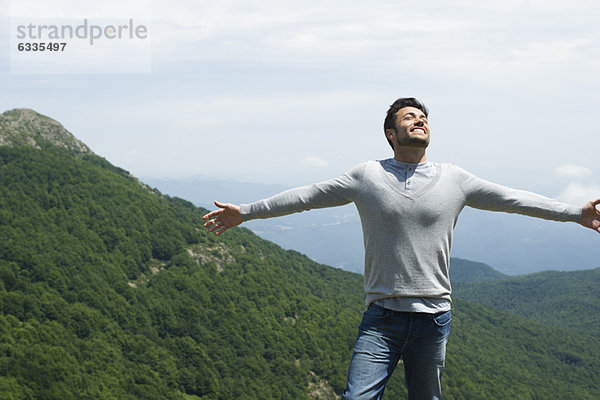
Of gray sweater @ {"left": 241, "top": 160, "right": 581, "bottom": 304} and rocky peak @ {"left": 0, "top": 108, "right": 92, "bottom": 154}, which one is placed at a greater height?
rocky peak @ {"left": 0, "top": 108, "right": 92, "bottom": 154}

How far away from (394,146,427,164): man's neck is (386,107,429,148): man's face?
68mm

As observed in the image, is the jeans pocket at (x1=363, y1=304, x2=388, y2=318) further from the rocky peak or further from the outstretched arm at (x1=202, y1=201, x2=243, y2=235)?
the rocky peak

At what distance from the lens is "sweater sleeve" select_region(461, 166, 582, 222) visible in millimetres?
5117

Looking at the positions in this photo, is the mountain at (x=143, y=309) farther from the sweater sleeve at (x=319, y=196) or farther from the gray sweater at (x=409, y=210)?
the gray sweater at (x=409, y=210)

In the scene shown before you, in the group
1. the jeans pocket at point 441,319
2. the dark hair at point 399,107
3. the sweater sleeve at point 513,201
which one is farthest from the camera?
the dark hair at point 399,107

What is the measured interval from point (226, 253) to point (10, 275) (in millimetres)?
38235

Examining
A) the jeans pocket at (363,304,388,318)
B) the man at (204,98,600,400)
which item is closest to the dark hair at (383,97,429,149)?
the man at (204,98,600,400)

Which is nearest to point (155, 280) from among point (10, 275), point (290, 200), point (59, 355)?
point (10, 275)

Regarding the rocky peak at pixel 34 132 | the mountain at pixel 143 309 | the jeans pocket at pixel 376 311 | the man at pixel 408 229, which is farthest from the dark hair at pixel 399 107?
the rocky peak at pixel 34 132

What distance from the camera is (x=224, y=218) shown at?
18.6ft

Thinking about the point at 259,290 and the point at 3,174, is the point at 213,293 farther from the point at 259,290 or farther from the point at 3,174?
the point at 3,174

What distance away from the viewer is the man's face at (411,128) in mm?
5070

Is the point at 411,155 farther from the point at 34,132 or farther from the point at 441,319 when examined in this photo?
the point at 34,132

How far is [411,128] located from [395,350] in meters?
2.21
